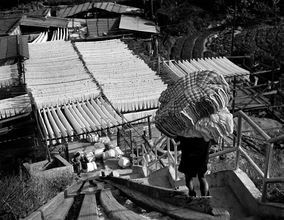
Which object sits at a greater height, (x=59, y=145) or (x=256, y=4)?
(x=256, y=4)

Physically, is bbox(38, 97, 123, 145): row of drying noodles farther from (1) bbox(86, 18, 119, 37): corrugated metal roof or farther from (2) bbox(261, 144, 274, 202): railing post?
(1) bbox(86, 18, 119, 37): corrugated metal roof

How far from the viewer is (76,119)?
11844 mm

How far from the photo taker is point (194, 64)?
53.8 ft

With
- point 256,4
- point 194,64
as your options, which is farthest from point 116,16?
point 194,64

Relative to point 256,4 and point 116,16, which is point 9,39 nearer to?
point 116,16

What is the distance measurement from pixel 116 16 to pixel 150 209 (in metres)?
25.3

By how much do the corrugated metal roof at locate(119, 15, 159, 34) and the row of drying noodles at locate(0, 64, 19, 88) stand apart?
9.25m

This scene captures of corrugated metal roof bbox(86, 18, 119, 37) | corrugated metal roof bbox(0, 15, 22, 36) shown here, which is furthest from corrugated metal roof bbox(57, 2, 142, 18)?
corrugated metal roof bbox(0, 15, 22, 36)

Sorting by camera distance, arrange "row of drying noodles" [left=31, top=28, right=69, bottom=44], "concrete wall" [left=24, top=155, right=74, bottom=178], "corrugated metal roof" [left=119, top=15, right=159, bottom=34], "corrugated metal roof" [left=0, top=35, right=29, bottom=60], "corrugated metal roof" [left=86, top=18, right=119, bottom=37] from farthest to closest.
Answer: "corrugated metal roof" [left=119, top=15, right=159, bottom=34] → "corrugated metal roof" [left=86, top=18, right=119, bottom=37] → "row of drying noodles" [left=31, top=28, right=69, bottom=44] → "corrugated metal roof" [left=0, top=35, right=29, bottom=60] → "concrete wall" [left=24, top=155, right=74, bottom=178]

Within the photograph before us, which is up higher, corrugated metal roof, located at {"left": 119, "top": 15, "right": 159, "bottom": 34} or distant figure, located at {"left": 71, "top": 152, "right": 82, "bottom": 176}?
corrugated metal roof, located at {"left": 119, "top": 15, "right": 159, "bottom": 34}

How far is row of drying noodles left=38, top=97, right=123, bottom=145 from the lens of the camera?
11.1 m

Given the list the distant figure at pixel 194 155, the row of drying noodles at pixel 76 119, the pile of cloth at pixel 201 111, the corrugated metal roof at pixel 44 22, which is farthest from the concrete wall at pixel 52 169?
the corrugated metal roof at pixel 44 22

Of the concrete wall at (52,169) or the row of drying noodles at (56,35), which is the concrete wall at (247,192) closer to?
the concrete wall at (52,169)

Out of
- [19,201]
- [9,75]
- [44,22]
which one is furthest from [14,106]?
[44,22]
